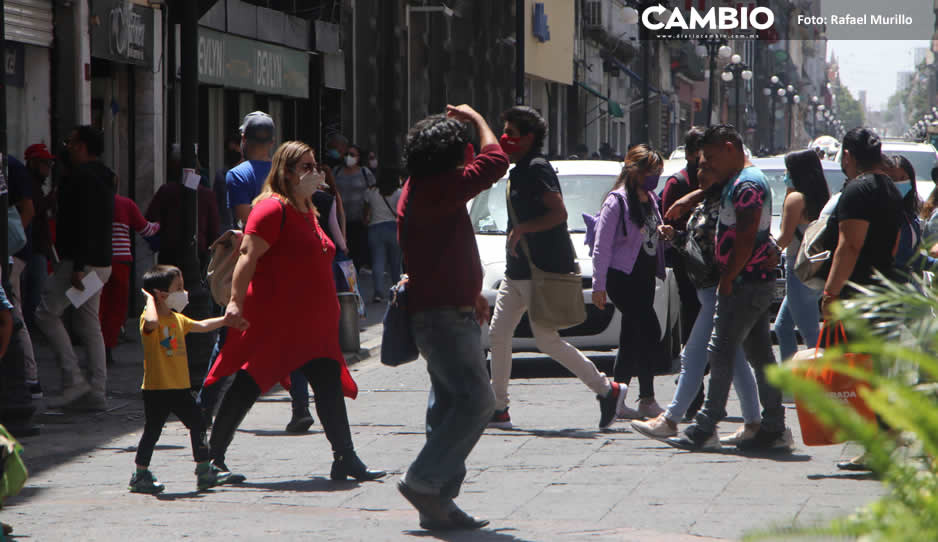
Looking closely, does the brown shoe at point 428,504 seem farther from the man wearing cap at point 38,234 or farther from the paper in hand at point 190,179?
the man wearing cap at point 38,234

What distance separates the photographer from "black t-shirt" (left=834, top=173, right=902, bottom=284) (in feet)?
20.9

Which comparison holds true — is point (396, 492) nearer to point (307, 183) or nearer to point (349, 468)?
point (349, 468)

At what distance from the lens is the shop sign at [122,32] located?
571 inches

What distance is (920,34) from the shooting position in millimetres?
155625

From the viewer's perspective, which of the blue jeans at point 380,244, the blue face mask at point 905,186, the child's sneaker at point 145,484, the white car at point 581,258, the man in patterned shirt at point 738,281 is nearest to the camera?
the child's sneaker at point 145,484

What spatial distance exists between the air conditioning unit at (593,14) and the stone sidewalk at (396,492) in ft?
127

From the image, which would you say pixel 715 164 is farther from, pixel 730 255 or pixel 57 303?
pixel 57 303

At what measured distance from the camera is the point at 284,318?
644 cm

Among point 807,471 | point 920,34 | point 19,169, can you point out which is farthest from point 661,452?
point 920,34

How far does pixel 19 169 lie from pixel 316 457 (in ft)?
11.3

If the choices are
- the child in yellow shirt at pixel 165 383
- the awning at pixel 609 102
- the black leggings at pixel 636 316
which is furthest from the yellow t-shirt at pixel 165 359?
the awning at pixel 609 102

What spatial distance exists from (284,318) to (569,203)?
5.96 meters

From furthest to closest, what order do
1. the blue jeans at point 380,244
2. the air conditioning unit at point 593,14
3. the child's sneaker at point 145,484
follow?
the air conditioning unit at point 593,14 < the blue jeans at point 380,244 < the child's sneaker at point 145,484

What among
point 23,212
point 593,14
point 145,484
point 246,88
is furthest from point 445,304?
point 593,14
